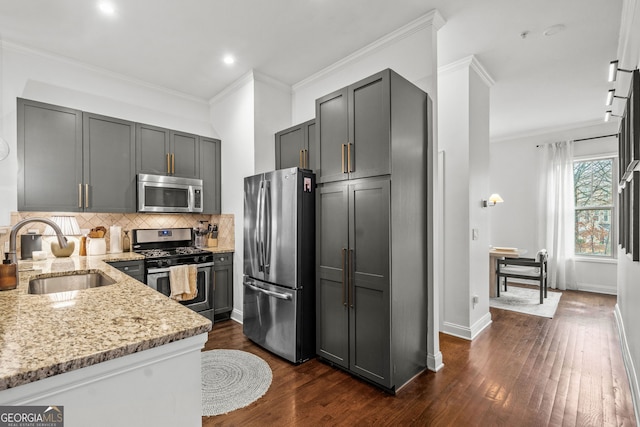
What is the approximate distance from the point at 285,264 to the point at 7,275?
6.18ft

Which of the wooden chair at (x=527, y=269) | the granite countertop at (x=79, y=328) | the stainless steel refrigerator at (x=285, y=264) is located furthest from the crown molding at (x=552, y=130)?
the granite countertop at (x=79, y=328)

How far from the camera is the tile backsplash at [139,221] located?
10.9 feet

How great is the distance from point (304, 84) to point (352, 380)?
11.7 feet

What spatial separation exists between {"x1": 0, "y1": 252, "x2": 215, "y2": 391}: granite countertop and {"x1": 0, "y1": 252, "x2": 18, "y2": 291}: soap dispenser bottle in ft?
0.13

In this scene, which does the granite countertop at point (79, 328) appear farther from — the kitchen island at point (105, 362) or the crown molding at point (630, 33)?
the crown molding at point (630, 33)

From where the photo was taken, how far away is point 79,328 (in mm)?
1049

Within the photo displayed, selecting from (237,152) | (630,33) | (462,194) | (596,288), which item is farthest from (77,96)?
(596,288)

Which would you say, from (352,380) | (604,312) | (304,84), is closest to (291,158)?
(304,84)

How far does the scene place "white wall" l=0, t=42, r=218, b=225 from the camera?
10.2ft

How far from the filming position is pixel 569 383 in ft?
8.32

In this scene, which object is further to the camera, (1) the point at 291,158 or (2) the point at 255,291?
(1) the point at 291,158

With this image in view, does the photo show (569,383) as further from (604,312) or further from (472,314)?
(604,312)

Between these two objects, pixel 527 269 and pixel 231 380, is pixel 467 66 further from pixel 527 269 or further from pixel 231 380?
pixel 231 380

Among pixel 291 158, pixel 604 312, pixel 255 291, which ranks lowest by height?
pixel 604 312
